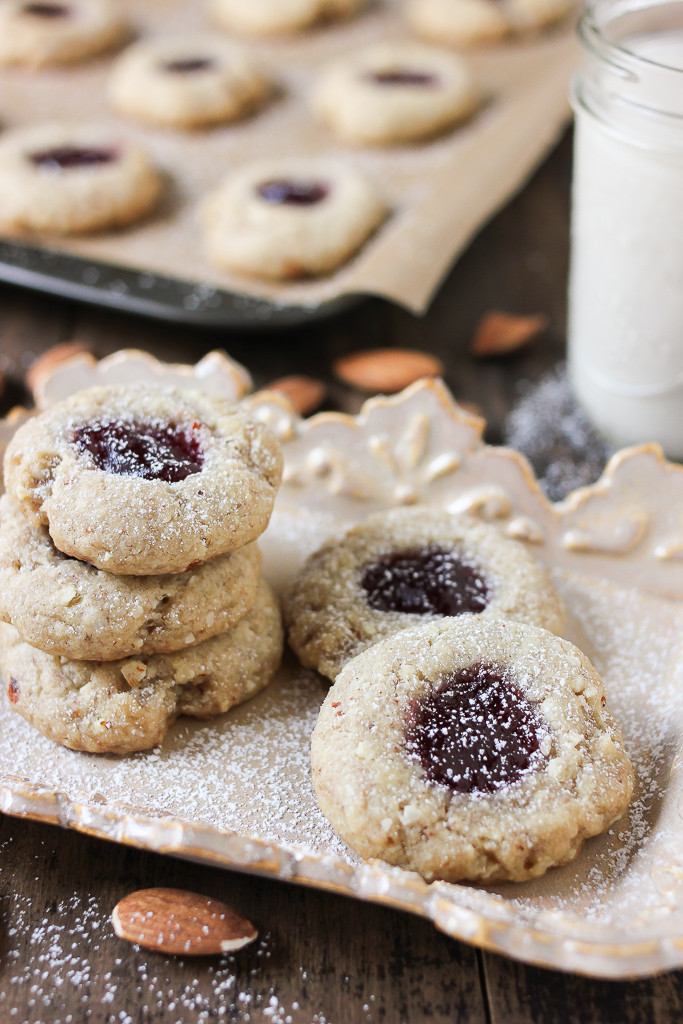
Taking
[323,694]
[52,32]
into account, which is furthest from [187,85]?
[323,694]

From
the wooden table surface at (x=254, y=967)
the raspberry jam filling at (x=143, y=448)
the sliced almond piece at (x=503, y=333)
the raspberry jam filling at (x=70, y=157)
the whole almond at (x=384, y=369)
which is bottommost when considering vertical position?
the sliced almond piece at (x=503, y=333)

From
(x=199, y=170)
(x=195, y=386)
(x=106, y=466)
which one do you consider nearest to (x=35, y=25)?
(x=199, y=170)

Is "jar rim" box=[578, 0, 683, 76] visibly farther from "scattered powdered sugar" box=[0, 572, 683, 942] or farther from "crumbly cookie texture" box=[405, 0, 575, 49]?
"crumbly cookie texture" box=[405, 0, 575, 49]

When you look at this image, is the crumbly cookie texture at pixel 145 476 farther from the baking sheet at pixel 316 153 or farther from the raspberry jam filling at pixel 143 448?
the baking sheet at pixel 316 153

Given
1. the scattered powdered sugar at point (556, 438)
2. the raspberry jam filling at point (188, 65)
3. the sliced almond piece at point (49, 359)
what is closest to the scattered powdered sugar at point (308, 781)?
the scattered powdered sugar at point (556, 438)

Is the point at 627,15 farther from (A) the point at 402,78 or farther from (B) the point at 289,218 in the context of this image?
(A) the point at 402,78

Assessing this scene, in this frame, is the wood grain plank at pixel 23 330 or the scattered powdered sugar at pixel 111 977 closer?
the scattered powdered sugar at pixel 111 977

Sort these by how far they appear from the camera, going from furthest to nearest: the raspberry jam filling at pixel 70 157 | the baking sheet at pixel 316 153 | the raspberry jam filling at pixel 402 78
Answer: the raspberry jam filling at pixel 402 78 → the raspberry jam filling at pixel 70 157 → the baking sheet at pixel 316 153

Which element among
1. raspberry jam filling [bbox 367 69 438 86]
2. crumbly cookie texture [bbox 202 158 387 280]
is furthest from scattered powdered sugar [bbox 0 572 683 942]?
raspberry jam filling [bbox 367 69 438 86]
